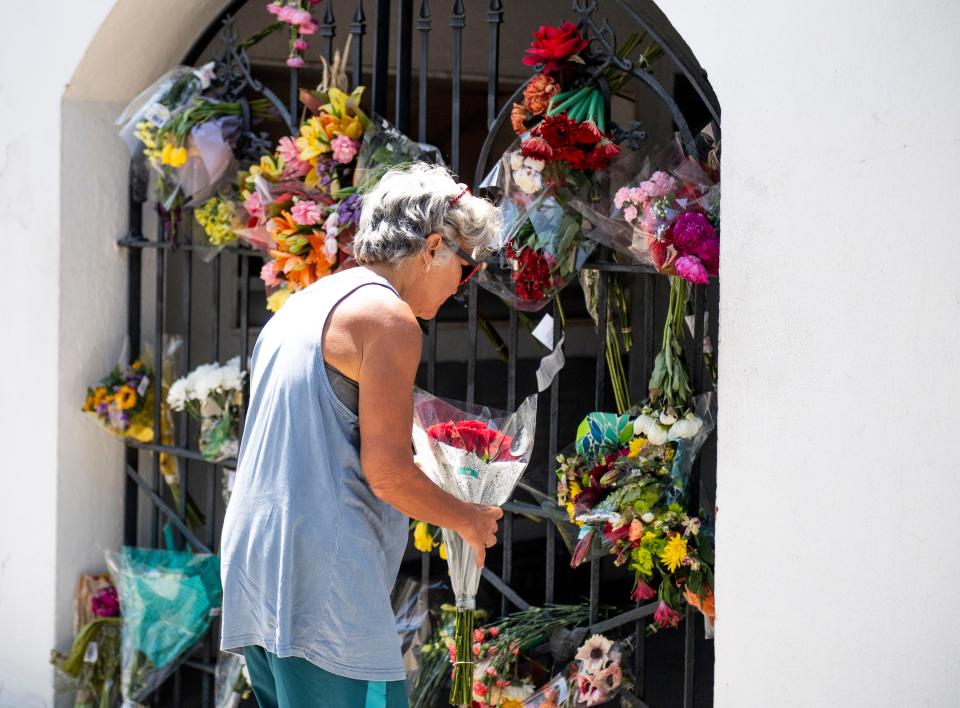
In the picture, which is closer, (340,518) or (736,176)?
(340,518)

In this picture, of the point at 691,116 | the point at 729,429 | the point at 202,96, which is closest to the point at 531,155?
the point at 729,429

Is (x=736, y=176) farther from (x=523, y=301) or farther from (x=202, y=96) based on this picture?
(x=202, y=96)

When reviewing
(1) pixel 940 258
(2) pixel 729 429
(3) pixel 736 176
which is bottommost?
(2) pixel 729 429

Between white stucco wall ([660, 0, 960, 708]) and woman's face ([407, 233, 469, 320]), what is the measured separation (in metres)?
0.60

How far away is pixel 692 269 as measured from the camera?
2.78 meters

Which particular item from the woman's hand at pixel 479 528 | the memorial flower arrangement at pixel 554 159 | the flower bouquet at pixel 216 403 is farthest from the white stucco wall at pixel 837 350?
the flower bouquet at pixel 216 403

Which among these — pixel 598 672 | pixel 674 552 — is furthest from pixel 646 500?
pixel 598 672

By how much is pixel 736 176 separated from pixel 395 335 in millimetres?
826

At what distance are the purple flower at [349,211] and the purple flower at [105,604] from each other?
171 centimetres

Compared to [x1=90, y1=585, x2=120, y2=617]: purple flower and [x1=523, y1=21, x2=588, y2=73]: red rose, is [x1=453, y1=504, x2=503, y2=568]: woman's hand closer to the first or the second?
[x1=523, y1=21, x2=588, y2=73]: red rose

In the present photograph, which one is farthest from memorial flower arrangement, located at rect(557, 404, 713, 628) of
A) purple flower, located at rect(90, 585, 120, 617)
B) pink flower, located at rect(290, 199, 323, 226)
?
purple flower, located at rect(90, 585, 120, 617)

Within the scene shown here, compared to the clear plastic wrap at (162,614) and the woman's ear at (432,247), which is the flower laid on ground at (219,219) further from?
the woman's ear at (432,247)

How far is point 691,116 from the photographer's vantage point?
6629 mm

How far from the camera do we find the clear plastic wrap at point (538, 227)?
312 centimetres
